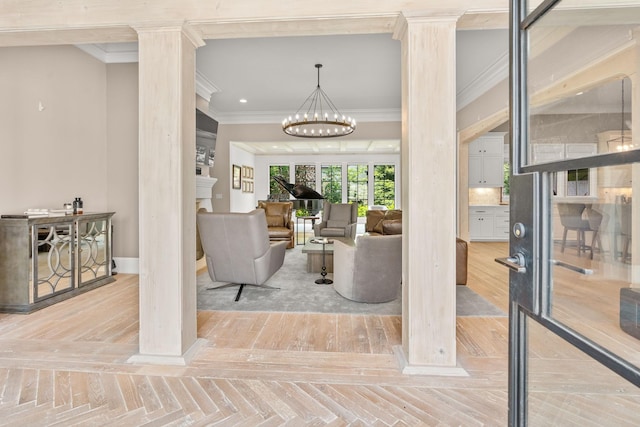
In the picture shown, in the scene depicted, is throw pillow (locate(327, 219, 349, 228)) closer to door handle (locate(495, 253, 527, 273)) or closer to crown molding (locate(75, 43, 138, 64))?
crown molding (locate(75, 43, 138, 64))

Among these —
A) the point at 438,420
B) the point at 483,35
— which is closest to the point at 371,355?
the point at 438,420

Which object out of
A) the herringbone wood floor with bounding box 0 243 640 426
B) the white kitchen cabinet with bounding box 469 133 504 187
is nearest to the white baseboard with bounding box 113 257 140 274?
the herringbone wood floor with bounding box 0 243 640 426

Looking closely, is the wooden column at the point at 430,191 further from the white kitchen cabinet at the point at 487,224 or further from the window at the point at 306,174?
the window at the point at 306,174

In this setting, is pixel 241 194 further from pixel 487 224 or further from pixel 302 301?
pixel 302 301

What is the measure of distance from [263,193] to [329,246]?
7691 mm

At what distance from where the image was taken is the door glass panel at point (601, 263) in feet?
2.59

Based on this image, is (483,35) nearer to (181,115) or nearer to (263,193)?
(181,115)

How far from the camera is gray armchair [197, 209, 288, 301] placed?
322cm

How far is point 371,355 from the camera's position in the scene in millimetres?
2223

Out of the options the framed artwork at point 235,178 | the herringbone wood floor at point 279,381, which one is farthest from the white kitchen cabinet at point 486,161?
the framed artwork at point 235,178

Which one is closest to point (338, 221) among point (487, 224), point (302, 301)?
point (487, 224)

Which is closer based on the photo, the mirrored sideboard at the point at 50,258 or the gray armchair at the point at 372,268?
the mirrored sideboard at the point at 50,258

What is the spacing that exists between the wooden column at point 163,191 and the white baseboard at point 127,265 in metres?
2.73

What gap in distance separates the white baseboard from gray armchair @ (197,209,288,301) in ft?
5.54
